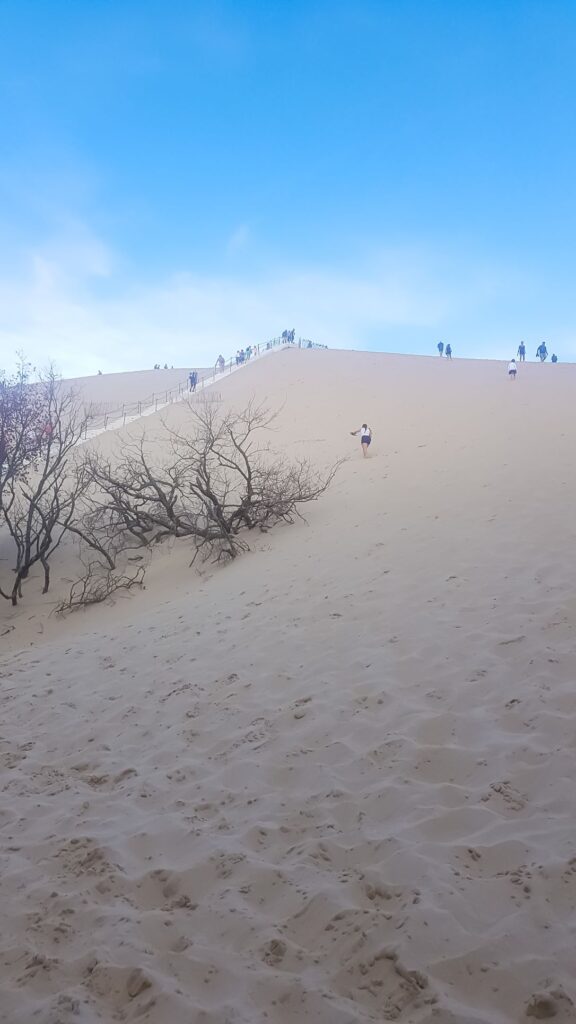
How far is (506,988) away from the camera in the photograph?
2285 mm

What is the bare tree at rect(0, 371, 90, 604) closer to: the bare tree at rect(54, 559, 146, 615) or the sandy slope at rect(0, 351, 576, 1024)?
the bare tree at rect(54, 559, 146, 615)

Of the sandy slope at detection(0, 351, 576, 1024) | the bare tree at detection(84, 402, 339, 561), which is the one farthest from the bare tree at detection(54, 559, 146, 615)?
the sandy slope at detection(0, 351, 576, 1024)

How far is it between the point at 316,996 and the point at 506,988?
27.7 inches

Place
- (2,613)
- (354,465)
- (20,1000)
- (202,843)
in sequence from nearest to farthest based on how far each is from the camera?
(20,1000) → (202,843) → (2,613) → (354,465)

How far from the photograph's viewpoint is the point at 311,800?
3734 mm

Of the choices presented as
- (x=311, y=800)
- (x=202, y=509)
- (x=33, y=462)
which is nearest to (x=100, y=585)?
(x=202, y=509)

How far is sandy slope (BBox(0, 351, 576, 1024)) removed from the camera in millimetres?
2451

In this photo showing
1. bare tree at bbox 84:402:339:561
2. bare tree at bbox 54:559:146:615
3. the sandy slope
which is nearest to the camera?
the sandy slope

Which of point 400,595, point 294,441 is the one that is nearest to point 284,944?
point 400,595

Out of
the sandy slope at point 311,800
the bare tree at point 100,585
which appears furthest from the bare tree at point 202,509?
the sandy slope at point 311,800

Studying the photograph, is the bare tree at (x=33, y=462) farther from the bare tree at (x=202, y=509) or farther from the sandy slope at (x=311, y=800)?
the sandy slope at (x=311, y=800)

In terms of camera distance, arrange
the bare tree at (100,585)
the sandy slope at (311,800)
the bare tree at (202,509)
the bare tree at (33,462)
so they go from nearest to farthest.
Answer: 1. the sandy slope at (311,800)
2. the bare tree at (100,585)
3. the bare tree at (202,509)
4. the bare tree at (33,462)

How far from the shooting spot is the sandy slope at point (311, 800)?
2.45 metres

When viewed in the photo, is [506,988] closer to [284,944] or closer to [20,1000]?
[284,944]
